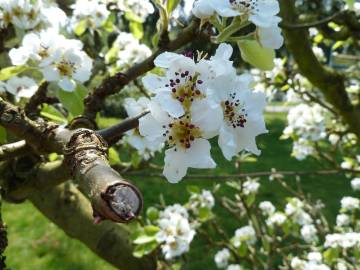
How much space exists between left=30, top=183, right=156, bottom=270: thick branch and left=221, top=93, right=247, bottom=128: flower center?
94 cm

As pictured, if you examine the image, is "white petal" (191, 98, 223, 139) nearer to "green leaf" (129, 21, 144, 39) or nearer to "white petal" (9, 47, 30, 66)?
"white petal" (9, 47, 30, 66)

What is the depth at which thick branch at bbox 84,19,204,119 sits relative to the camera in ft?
3.07

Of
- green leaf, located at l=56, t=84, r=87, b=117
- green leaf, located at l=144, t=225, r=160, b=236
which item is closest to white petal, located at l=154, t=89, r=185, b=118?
green leaf, located at l=56, t=84, r=87, b=117

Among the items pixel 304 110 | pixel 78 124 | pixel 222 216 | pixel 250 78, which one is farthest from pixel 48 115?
pixel 222 216

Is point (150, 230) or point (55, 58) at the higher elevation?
point (55, 58)

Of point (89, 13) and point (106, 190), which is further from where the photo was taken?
point (89, 13)

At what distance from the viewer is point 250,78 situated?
77 cm

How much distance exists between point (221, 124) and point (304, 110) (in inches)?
107

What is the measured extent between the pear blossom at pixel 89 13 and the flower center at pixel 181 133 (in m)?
1.45

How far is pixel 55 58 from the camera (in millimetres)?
1147

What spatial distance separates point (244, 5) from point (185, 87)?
197 millimetres

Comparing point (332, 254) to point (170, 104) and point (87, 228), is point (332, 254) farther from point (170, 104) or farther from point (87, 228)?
point (170, 104)

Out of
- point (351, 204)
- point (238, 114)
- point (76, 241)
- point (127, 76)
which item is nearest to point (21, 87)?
point (127, 76)

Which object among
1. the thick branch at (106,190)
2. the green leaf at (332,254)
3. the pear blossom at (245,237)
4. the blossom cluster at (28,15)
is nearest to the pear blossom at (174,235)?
the pear blossom at (245,237)
